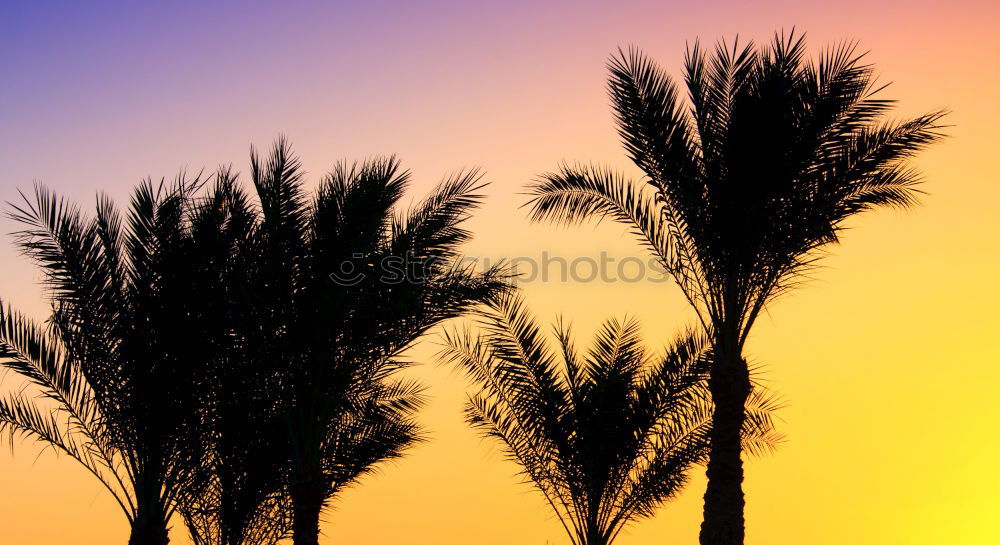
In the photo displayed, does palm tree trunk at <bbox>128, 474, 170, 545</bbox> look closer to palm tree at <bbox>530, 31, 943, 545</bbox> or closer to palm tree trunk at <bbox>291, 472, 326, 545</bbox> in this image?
palm tree trunk at <bbox>291, 472, 326, 545</bbox>

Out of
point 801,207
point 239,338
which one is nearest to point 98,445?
point 239,338

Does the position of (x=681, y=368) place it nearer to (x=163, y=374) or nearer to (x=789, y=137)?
(x=789, y=137)

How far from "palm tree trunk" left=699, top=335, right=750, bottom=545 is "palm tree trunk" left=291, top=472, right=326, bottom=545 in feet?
16.8

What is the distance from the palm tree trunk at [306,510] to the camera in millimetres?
13023

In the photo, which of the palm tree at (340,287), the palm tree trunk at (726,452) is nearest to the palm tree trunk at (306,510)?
the palm tree at (340,287)

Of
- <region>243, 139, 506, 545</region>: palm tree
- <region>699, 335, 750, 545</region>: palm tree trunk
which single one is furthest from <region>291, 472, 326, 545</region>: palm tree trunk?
<region>699, 335, 750, 545</region>: palm tree trunk

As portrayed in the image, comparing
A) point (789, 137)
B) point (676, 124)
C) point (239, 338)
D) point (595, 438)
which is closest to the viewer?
point (789, 137)

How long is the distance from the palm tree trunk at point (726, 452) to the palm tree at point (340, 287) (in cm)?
324

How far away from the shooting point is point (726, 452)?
1245 cm

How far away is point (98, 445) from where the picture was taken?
13.7 metres

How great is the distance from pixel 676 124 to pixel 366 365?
5312 millimetres

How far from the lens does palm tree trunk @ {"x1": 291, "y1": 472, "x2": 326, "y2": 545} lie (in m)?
13.0

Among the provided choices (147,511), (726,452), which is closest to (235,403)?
(147,511)

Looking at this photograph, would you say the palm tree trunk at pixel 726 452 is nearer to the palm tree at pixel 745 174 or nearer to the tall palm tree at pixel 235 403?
the palm tree at pixel 745 174
